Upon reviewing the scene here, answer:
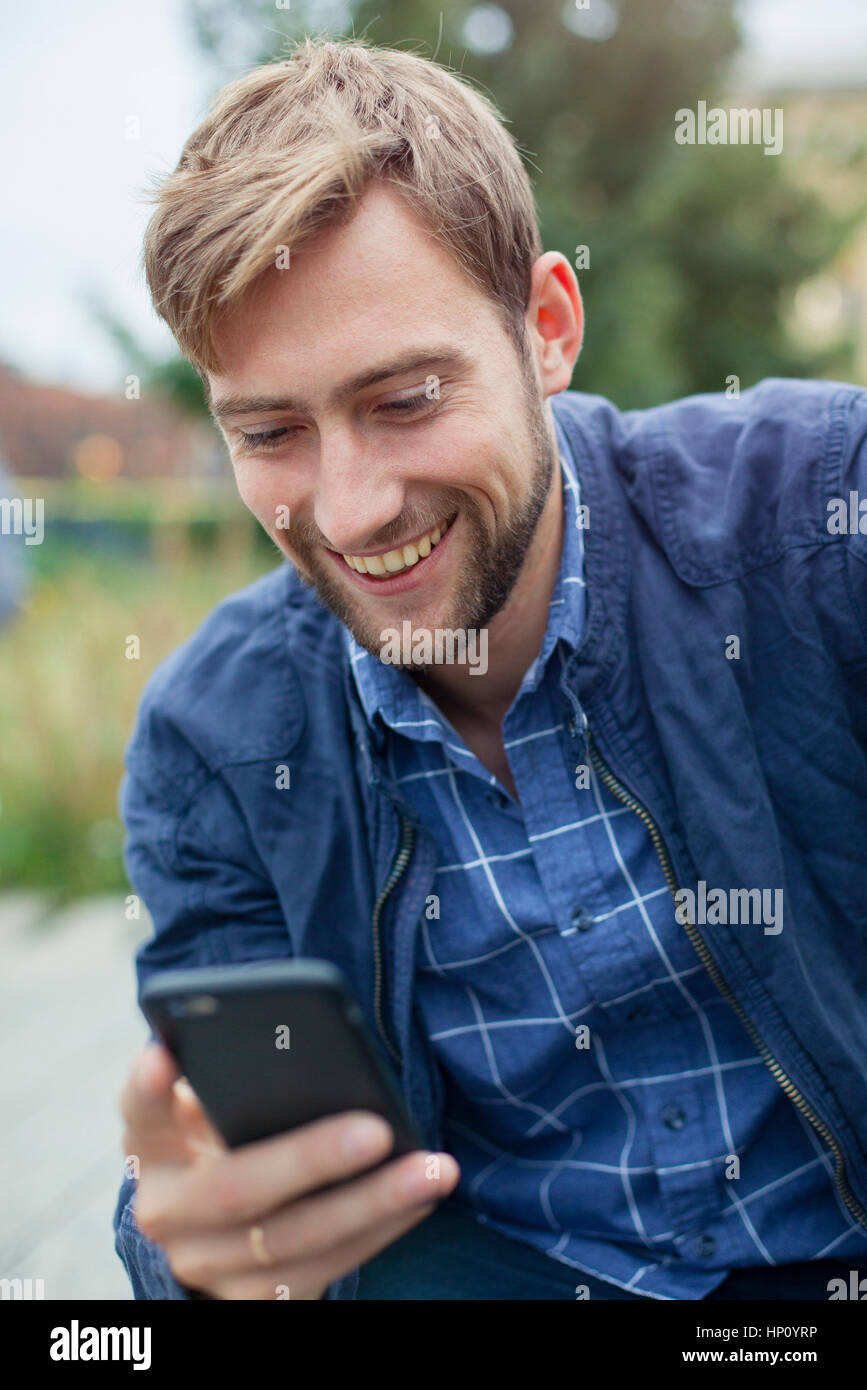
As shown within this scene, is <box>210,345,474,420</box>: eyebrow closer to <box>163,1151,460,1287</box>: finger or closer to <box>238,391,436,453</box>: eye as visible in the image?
<box>238,391,436,453</box>: eye

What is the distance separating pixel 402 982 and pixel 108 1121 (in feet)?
5.86

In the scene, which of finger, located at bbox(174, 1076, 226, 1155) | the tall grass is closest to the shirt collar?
finger, located at bbox(174, 1076, 226, 1155)

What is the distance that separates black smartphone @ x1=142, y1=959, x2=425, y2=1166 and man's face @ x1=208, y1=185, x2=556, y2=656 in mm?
814

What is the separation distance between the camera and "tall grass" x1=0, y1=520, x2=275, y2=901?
4.88 m

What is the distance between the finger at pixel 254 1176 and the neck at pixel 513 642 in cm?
95

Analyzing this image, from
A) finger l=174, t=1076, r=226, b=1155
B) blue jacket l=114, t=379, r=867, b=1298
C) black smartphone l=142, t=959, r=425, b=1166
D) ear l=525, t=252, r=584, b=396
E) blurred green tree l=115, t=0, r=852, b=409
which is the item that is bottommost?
finger l=174, t=1076, r=226, b=1155

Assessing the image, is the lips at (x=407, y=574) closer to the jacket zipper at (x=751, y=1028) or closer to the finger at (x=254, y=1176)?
the jacket zipper at (x=751, y=1028)

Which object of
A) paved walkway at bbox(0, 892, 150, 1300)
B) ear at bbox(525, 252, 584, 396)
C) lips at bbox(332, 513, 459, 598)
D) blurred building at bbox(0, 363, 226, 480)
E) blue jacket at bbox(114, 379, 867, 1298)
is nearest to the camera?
blue jacket at bbox(114, 379, 867, 1298)

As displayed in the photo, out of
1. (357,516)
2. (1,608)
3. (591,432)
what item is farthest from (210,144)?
(1,608)

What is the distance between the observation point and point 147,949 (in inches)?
77.6

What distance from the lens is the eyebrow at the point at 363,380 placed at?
5.52ft

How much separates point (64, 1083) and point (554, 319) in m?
2.71
